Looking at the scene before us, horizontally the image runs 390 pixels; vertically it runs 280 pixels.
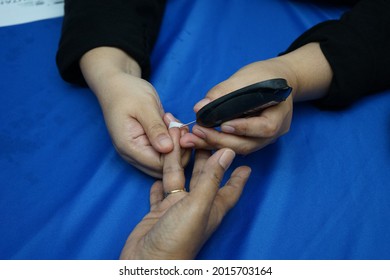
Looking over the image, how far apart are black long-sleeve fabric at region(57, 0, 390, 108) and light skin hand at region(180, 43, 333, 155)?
47 mm

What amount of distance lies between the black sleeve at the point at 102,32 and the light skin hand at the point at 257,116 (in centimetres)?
24

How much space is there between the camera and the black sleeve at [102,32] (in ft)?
2.34

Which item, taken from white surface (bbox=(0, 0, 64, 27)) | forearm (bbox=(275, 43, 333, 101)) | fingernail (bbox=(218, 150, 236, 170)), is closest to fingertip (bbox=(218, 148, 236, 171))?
fingernail (bbox=(218, 150, 236, 170))

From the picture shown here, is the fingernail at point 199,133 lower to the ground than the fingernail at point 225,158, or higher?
lower

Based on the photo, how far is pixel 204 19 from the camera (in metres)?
0.88

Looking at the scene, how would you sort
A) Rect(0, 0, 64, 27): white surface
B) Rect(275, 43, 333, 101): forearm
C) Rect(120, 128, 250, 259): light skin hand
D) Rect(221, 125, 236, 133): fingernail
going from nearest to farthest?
Rect(120, 128, 250, 259): light skin hand
Rect(221, 125, 236, 133): fingernail
Rect(275, 43, 333, 101): forearm
Rect(0, 0, 64, 27): white surface

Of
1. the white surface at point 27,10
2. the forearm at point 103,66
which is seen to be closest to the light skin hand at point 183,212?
the forearm at point 103,66

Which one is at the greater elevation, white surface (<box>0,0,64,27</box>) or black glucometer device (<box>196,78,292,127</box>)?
black glucometer device (<box>196,78,292,127</box>)

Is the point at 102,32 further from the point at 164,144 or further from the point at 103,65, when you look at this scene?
the point at 164,144

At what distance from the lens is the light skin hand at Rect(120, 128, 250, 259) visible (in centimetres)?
44

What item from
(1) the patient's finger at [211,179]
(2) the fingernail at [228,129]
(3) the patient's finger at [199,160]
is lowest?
(3) the patient's finger at [199,160]

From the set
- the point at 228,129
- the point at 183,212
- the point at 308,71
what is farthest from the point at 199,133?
the point at 308,71

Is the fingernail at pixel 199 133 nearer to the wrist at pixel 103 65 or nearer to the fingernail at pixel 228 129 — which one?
the fingernail at pixel 228 129

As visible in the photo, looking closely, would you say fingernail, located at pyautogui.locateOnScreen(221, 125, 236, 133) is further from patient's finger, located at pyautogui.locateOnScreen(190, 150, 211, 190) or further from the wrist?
the wrist
